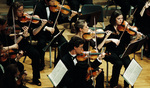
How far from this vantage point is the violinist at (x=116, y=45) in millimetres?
3760

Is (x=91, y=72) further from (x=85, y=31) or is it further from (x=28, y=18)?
(x=28, y=18)

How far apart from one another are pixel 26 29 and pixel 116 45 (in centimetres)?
138

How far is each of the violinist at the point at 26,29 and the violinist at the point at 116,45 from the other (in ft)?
3.55

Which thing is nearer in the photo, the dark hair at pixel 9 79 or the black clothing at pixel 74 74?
the dark hair at pixel 9 79

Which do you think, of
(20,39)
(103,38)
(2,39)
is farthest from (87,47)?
(2,39)

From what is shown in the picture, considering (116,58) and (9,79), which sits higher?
(9,79)

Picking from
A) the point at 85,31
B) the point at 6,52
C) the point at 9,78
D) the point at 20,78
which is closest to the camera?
the point at 9,78

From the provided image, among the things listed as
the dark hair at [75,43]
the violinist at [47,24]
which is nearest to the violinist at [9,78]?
the dark hair at [75,43]

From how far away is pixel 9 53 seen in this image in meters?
Result: 3.36

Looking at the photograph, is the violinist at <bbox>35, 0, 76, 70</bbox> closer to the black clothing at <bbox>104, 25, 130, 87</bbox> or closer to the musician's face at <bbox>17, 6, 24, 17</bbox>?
the musician's face at <bbox>17, 6, 24, 17</bbox>

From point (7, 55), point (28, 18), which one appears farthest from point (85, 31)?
point (7, 55)

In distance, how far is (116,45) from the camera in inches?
150

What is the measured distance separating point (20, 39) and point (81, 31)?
92 cm

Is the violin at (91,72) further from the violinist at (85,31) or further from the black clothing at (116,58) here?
the black clothing at (116,58)
